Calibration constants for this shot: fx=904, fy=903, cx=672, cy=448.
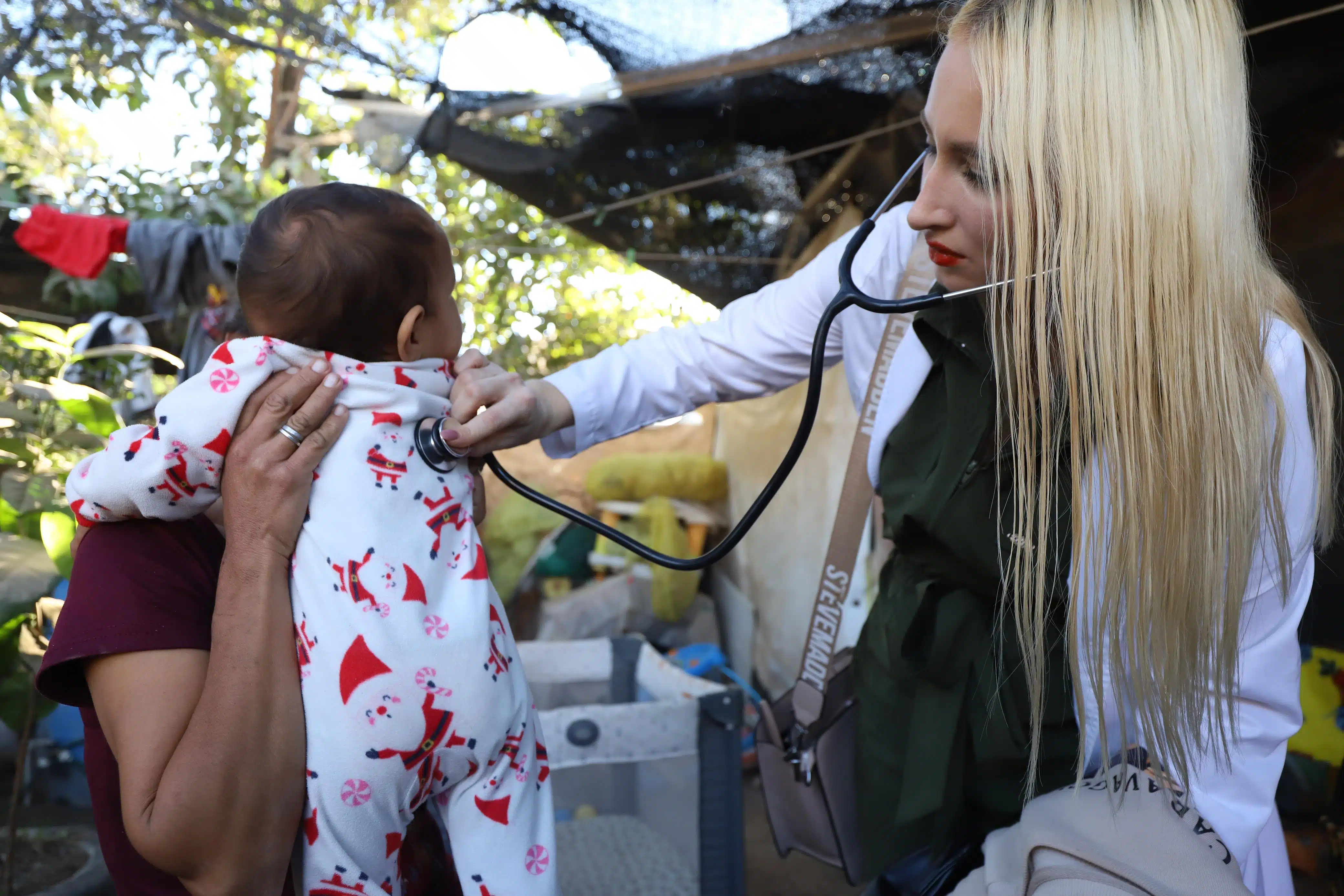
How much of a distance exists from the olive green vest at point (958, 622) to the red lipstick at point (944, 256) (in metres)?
0.10

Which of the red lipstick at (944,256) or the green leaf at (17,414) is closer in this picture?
the red lipstick at (944,256)

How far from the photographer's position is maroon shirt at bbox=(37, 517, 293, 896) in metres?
0.88

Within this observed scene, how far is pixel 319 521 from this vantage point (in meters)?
1.00

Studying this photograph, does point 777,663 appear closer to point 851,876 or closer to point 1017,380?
point 851,876

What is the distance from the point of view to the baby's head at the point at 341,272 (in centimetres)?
106

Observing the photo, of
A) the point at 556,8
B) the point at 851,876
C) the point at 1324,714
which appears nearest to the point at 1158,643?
the point at 851,876

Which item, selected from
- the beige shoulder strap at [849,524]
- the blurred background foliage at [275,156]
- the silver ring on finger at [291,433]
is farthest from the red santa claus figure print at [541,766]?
the blurred background foliage at [275,156]

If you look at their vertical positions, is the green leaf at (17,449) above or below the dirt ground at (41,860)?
above

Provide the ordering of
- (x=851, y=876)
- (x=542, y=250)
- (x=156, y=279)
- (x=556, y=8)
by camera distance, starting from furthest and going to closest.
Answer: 1. (x=542, y=250)
2. (x=156, y=279)
3. (x=556, y=8)
4. (x=851, y=876)

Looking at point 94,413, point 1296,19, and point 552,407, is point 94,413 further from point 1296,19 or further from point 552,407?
point 1296,19

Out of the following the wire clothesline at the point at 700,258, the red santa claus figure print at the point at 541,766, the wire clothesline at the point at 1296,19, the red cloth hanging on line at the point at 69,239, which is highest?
the wire clothesline at the point at 1296,19

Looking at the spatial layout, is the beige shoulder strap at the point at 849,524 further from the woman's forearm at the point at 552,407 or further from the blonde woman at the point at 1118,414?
the woman's forearm at the point at 552,407

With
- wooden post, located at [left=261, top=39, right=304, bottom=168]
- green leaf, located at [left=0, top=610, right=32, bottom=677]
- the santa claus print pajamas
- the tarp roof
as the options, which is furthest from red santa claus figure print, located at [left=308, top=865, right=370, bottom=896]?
wooden post, located at [left=261, top=39, right=304, bottom=168]

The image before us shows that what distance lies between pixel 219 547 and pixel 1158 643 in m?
1.08
